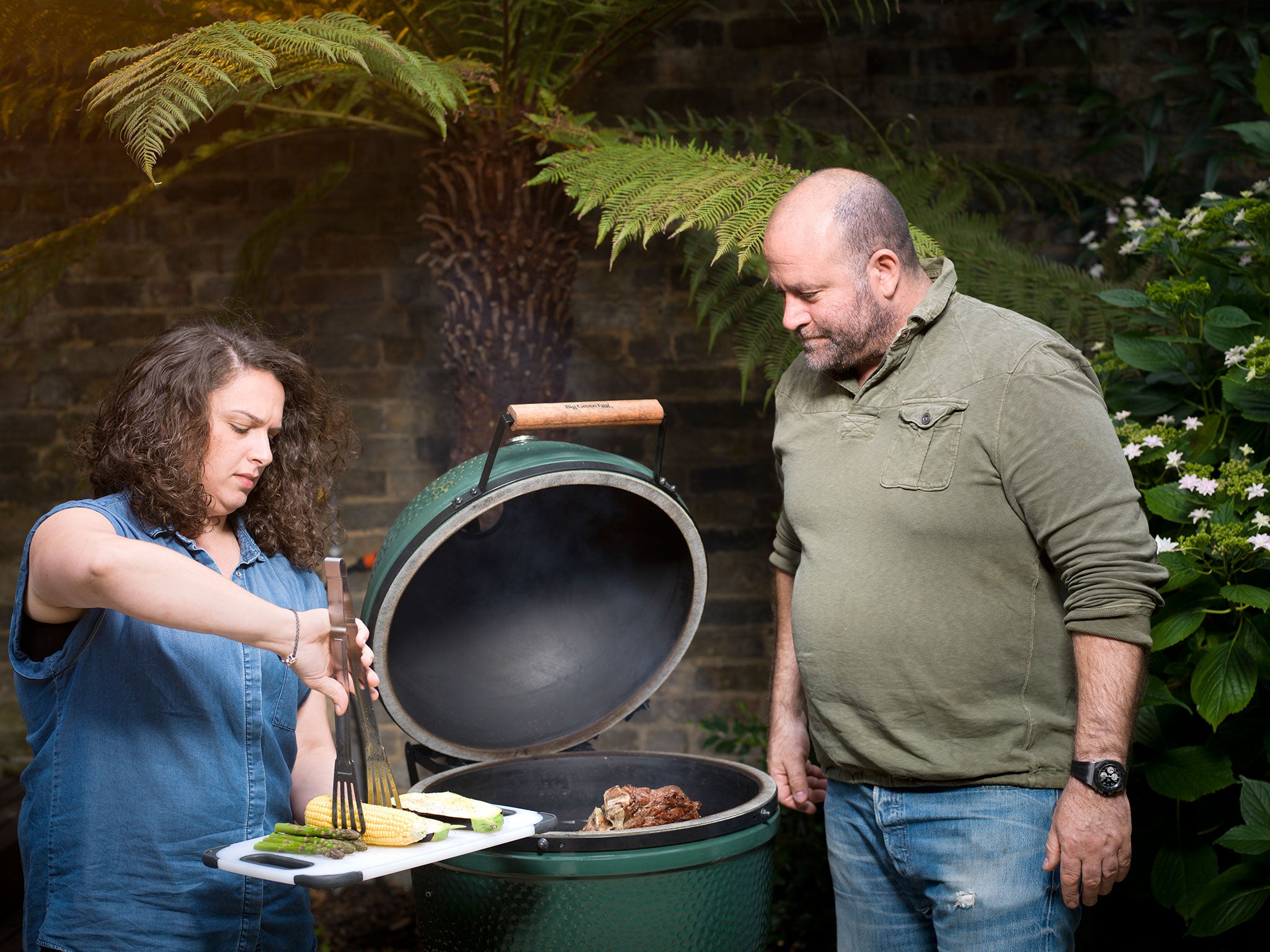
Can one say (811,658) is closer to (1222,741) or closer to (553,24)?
(1222,741)

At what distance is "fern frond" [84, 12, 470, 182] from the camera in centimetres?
205

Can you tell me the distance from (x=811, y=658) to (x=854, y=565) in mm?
187

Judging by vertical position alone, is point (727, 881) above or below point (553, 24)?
below

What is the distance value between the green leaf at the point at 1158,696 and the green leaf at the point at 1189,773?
10 centimetres

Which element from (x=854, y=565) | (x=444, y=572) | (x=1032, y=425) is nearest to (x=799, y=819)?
(x=444, y=572)

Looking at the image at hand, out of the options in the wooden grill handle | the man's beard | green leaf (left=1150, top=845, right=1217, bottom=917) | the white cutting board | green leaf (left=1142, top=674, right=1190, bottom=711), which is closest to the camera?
the white cutting board

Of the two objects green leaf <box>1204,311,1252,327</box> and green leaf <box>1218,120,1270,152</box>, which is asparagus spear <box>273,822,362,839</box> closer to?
green leaf <box>1204,311,1252,327</box>

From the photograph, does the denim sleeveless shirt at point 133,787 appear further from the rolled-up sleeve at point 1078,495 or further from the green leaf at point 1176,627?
the green leaf at point 1176,627

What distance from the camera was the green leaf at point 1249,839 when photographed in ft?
6.78

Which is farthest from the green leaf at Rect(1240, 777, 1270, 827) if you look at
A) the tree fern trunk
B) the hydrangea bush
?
the tree fern trunk

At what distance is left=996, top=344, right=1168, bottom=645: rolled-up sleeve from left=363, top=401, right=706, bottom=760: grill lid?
665 mm

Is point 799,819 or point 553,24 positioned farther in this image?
point 799,819

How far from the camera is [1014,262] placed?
9.71 feet

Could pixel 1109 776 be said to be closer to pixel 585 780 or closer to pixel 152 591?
pixel 585 780
